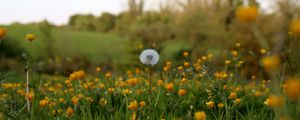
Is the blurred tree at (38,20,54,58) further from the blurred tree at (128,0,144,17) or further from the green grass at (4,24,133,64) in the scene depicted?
the blurred tree at (128,0,144,17)

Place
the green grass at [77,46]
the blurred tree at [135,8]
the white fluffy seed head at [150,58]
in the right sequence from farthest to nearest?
the blurred tree at [135,8] < the green grass at [77,46] < the white fluffy seed head at [150,58]

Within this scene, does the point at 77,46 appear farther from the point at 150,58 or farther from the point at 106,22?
the point at 150,58

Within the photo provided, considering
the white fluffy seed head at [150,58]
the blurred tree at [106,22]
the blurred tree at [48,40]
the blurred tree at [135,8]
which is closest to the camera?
the white fluffy seed head at [150,58]

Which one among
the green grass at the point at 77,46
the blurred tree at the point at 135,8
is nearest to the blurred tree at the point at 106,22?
the blurred tree at the point at 135,8

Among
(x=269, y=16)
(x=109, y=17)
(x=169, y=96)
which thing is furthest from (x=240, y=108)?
(x=109, y=17)

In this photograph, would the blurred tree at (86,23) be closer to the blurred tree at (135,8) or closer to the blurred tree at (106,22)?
the blurred tree at (106,22)

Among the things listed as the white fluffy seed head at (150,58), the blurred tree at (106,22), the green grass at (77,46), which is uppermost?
the blurred tree at (106,22)

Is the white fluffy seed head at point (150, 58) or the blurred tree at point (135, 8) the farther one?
the blurred tree at point (135, 8)

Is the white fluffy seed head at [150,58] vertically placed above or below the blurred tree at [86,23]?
below

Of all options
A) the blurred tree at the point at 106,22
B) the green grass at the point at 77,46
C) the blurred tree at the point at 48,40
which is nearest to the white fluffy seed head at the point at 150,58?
the green grass at the point at 77,46

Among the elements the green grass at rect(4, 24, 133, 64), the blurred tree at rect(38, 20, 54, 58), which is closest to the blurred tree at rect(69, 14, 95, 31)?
the green grass at rect(4, 24, 133, 64)

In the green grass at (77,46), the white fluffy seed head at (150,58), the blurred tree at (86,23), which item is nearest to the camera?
the white fluffy seed head at (150,58)

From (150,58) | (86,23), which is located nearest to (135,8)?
(86,23)

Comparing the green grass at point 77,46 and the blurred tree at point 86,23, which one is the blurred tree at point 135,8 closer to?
the green grass at point 77,46
